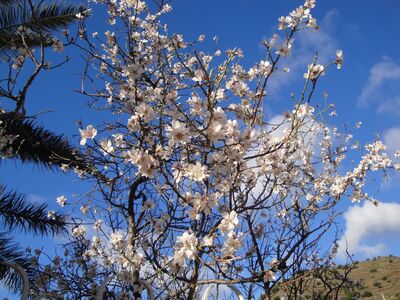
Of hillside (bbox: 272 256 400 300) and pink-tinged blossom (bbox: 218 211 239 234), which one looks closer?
pink-tinged blossom (bbox: 218 211 239 234)

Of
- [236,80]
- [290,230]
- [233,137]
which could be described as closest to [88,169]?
[236,80]

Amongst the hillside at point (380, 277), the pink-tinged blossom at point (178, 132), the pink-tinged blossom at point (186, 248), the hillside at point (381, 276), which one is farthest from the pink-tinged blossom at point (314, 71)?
the hillside at point (381, 276)

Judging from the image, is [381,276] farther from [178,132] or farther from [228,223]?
[178,132]

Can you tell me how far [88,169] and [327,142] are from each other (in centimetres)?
369

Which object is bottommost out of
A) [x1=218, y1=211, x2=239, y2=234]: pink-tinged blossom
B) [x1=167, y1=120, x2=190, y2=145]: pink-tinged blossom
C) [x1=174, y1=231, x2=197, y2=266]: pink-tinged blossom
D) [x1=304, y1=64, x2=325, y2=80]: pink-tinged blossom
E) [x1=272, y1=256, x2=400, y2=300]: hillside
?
[x1=174, y1=231, x2=197, y2=266]: pink-tinged blossom

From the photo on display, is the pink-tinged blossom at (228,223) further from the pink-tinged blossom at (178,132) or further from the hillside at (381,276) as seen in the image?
the hillside at (381,276)

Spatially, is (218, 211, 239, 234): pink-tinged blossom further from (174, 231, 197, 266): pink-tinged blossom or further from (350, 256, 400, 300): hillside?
(350, 256, 400, 300): hillside

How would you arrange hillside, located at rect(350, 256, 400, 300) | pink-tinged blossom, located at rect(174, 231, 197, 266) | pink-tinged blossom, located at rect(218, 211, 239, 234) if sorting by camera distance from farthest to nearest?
1. hillside, located at rect(350, 256, 400, 300)
2. pink-tinged blossom, located at rect(218, 211, 239, 234)
3. pink-tinged blossom, located at rect(174, 231, 197, 266)

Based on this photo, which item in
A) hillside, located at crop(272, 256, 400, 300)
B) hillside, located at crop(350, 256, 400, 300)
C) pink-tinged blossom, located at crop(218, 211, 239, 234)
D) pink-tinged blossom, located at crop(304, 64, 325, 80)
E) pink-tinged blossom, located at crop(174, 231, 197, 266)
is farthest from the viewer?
hillside, located at crop(350, 256, 400, 300)

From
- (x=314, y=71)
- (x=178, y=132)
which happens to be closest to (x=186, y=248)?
(x=178, y=132)

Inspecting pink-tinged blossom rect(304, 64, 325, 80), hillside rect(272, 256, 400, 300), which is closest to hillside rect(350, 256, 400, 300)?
hillside rect(272, 256, 400, 300)

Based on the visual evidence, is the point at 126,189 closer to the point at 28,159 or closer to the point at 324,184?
the point at 324,184

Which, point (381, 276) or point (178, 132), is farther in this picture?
point (381, 276)

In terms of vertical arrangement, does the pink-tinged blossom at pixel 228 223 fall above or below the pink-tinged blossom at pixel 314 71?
below
